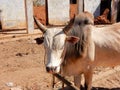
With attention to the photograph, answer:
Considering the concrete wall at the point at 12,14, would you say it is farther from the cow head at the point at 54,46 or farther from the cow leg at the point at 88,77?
the cow head at the point at 54,46

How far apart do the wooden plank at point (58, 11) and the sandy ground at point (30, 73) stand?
13.6 ft

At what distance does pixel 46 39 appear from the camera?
3.45m

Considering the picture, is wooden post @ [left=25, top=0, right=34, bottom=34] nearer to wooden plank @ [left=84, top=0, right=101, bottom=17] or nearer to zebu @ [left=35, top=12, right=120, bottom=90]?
wooden plank @ [left=84, top=0, right=101, bottom=17]

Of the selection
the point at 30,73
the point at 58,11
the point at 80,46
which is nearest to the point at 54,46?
the point at 80,46

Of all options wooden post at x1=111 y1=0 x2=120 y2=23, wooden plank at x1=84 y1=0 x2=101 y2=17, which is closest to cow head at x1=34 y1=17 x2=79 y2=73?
wooden plank at x1=84 y1=0 x2=101 y2=17

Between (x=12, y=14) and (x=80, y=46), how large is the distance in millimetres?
7408

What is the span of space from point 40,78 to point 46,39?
6.78 feet

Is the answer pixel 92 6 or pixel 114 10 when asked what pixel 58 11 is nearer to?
pixel 92 6

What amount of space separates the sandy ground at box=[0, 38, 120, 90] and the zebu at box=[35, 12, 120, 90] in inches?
32.1

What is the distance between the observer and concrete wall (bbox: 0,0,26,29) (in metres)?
10.6

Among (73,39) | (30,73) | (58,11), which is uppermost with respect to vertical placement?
(58,11)

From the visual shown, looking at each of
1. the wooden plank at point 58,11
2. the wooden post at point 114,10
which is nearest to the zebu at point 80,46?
the wooden plank at point 58,11

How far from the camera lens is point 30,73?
5684mm

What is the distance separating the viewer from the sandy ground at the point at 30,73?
503 cm
